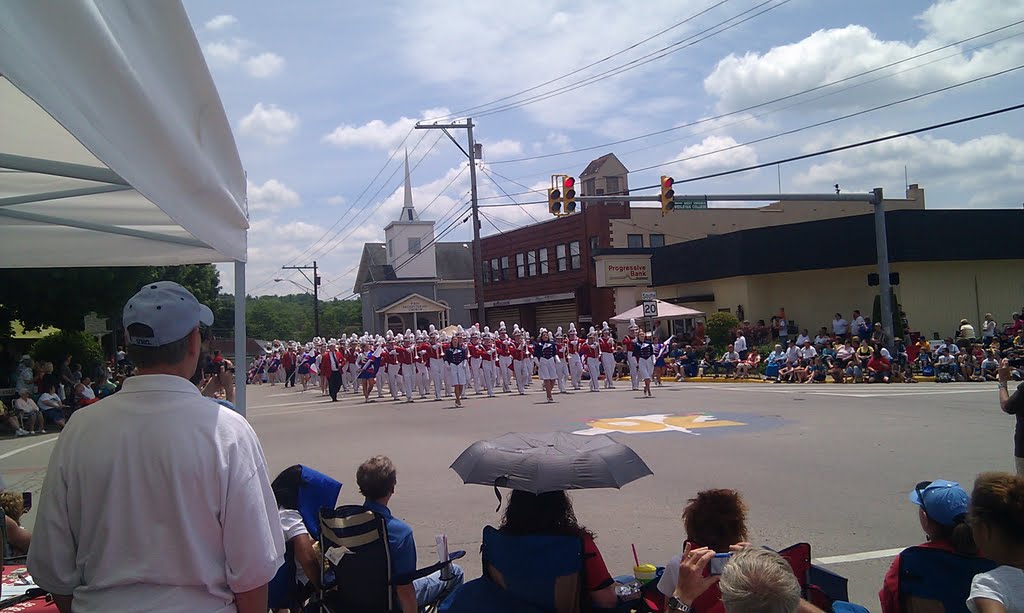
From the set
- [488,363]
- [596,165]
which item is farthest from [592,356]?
[596,165]

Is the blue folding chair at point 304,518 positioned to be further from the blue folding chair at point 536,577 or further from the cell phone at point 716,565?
the cell phone at point 716,565

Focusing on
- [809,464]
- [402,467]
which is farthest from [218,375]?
[809,464]

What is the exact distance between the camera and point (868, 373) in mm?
25062

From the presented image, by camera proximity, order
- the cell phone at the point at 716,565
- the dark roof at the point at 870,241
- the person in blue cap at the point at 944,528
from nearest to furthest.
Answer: the cell phone at the point at 716,565, the person in blue cap at the point at 944,528, the dark roof at the point at 870,241

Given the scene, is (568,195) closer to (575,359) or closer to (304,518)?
(575,359)

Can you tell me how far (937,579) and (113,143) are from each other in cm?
390

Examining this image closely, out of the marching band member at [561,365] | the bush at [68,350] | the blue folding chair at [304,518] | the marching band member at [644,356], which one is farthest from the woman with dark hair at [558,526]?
the bush at [68,350]

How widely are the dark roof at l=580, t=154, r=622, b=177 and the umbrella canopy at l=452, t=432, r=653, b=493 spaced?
48109mm

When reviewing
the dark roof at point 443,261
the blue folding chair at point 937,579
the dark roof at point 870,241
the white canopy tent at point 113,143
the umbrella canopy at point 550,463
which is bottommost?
the blue folding chair at point 937,579

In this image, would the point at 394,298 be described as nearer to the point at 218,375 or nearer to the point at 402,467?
the point at 402,467

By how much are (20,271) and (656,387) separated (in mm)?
19695

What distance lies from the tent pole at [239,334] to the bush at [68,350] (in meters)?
24.9

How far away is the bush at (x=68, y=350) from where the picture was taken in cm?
2638

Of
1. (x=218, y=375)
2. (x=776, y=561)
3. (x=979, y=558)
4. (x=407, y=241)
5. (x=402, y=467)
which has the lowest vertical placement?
(x=402, y=467)
